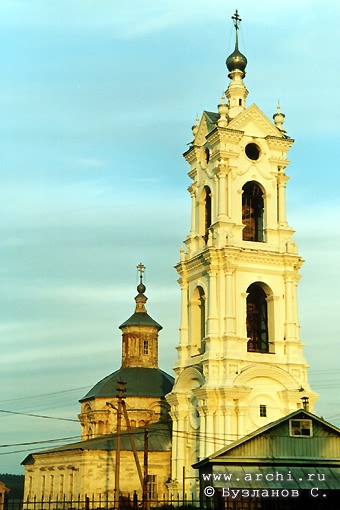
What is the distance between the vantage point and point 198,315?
4903cm

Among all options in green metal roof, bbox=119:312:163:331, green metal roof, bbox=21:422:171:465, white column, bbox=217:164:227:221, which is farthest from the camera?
green metal roof, bbox=119:312:163:331

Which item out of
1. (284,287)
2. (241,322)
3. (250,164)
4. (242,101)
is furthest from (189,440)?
(242,101)

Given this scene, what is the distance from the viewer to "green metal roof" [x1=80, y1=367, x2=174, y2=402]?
63228mm

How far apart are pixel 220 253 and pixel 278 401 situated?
8.83 meters

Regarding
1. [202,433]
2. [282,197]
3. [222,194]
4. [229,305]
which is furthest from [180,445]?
[282,197]

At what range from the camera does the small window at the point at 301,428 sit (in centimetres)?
3581

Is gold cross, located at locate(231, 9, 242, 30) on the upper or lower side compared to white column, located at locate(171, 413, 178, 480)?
upper

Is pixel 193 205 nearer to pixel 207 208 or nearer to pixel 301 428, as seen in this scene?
pixel 207 208

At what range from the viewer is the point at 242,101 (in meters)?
51.7

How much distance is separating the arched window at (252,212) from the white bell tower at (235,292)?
0.20ft

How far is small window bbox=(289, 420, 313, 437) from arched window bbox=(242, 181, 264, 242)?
1568 cm

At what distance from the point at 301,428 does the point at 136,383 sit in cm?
2952

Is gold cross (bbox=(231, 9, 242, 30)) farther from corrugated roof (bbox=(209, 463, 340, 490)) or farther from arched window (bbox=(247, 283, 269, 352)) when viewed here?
corrugated roof (bbox=(209, 463, 340, 490))

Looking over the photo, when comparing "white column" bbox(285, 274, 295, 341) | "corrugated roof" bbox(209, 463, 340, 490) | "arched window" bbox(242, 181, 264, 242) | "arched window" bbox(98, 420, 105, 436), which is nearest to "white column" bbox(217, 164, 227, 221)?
"arched window" bbox(242, 181, 264, 242)
